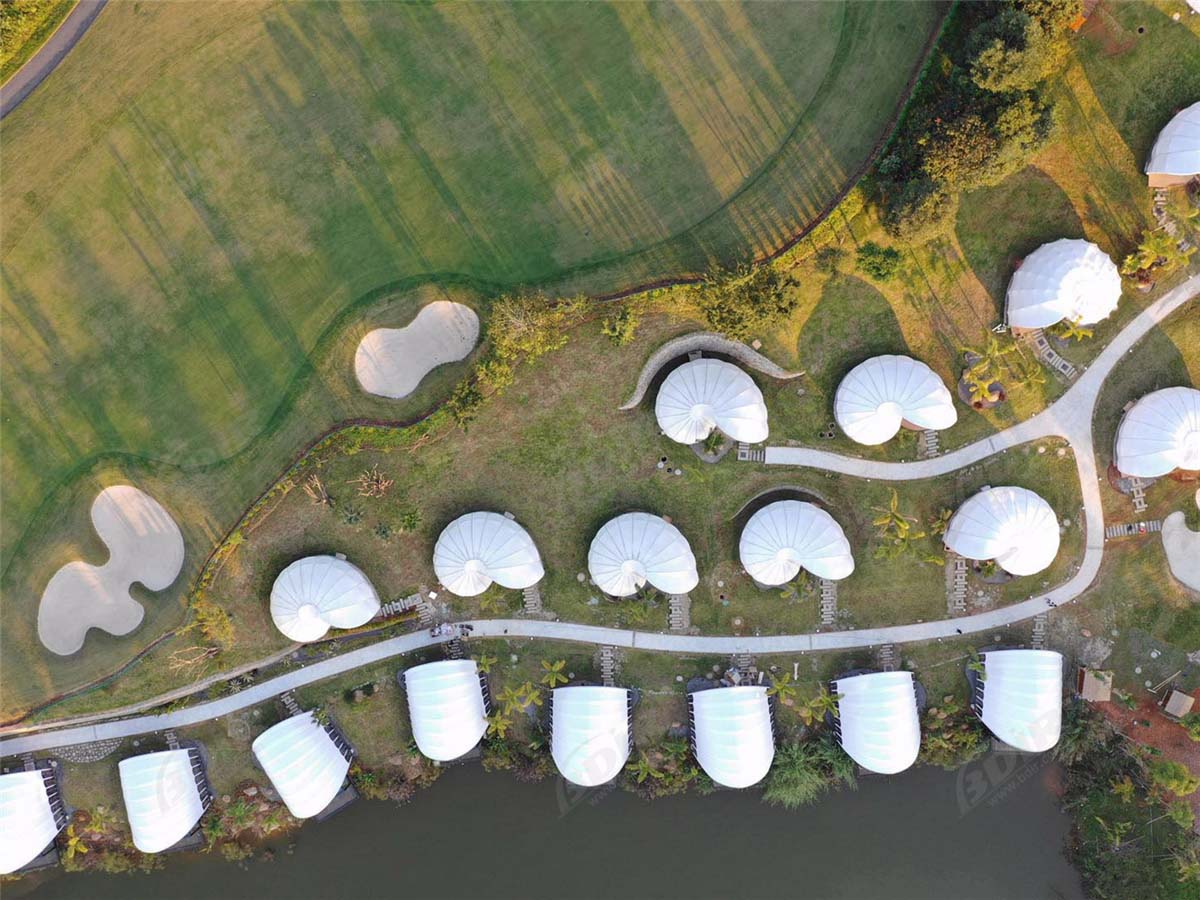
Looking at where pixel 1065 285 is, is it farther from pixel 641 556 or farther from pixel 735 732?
pixel 735 732

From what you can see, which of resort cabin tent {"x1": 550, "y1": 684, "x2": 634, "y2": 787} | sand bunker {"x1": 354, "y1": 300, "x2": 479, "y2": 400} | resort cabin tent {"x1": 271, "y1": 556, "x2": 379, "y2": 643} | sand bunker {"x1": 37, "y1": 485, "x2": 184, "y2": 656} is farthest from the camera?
sand bunker {"x1": 37, "y1": 485, "x2": 184, "y2": 656}

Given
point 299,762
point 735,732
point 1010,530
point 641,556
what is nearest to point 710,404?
point 641,556

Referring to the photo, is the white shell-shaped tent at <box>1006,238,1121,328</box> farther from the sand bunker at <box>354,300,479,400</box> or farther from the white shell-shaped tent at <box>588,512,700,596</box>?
the sand bunker at <box>354,300,479,400</box>

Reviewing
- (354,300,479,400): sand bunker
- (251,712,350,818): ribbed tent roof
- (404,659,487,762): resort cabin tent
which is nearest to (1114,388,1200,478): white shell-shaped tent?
(354,300,479,400): sand bunker

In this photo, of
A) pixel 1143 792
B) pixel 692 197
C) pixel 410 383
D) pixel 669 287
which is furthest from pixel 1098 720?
pixel 410 383

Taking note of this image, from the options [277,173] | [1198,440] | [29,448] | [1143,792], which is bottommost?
[1143,792]

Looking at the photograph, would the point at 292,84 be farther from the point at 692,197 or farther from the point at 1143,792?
the point at 1143,792
